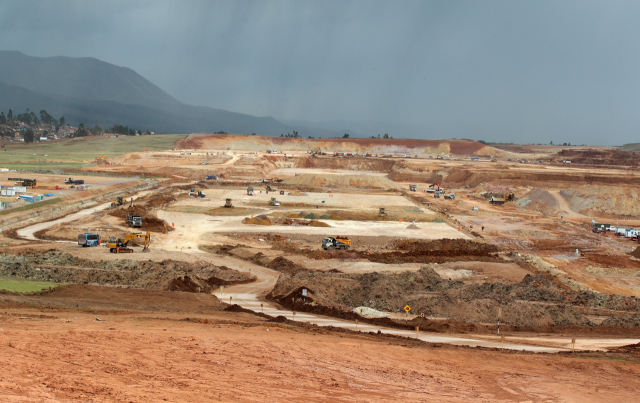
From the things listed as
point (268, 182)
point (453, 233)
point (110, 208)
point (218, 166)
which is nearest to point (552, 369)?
point (453, 233)

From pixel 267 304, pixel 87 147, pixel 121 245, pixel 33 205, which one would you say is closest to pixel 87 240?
pixel 121 245

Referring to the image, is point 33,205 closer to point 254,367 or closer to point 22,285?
point 22,285

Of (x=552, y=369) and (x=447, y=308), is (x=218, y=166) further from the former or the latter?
(x=552, y=369)

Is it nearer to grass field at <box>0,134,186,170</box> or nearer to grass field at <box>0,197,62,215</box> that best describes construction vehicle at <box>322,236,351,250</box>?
grass field at <box>0,197,62,215</box>

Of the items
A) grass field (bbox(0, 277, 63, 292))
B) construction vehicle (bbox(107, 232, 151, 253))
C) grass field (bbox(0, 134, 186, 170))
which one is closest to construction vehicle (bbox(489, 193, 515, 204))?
construction vehicle (bbox(107, 232, 151, 253))

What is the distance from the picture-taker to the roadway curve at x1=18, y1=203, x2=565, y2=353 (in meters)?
19.1

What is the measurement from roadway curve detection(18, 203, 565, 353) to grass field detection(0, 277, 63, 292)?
28.7 feet

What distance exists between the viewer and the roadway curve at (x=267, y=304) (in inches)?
752

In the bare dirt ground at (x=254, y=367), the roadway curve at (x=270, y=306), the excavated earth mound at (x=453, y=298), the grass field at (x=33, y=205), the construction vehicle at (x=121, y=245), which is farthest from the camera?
the grass field at (x=33, y=205)

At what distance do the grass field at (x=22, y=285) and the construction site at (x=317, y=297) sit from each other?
0.17m

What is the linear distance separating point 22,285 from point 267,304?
12.1 meters

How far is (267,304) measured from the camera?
83.9 ft

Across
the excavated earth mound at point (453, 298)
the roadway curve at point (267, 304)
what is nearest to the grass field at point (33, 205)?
the roadway curve at point (267, 304)

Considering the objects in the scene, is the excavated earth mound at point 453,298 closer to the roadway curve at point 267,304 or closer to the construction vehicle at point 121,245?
the roadway curve at point 267,304
